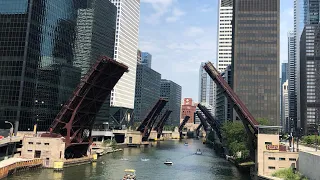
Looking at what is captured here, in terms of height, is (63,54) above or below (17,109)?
above

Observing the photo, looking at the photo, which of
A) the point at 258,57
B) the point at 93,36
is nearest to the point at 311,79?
the point at 258,57

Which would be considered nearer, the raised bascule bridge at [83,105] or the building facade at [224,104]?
the raised bascule bridge at [83,105]

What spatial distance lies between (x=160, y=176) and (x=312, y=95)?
160m

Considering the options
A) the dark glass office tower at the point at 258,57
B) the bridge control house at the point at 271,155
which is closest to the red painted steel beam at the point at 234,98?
the bridge control house at the point at 271,155

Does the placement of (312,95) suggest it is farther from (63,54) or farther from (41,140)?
(41,140)

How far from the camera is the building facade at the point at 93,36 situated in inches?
5364

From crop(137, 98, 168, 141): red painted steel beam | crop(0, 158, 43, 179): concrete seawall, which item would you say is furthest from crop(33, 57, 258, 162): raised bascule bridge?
crop(137, 98, 168, 141): red painted steel beam

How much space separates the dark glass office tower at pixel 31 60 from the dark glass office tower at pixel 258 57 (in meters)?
65.1

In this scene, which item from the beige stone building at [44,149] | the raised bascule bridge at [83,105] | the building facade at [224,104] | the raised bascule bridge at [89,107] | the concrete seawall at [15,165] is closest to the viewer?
the concrete seawall at [15,165]

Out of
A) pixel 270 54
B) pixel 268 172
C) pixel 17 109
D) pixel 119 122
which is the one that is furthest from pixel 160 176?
pixel 119 122

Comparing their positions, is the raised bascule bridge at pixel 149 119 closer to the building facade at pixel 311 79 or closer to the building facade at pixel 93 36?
the building facade at pixel 93 36

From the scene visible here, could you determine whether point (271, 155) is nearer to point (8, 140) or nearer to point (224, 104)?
point (8, 140)

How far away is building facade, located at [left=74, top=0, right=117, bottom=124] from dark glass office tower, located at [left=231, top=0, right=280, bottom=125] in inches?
2238

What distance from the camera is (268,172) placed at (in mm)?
54750
